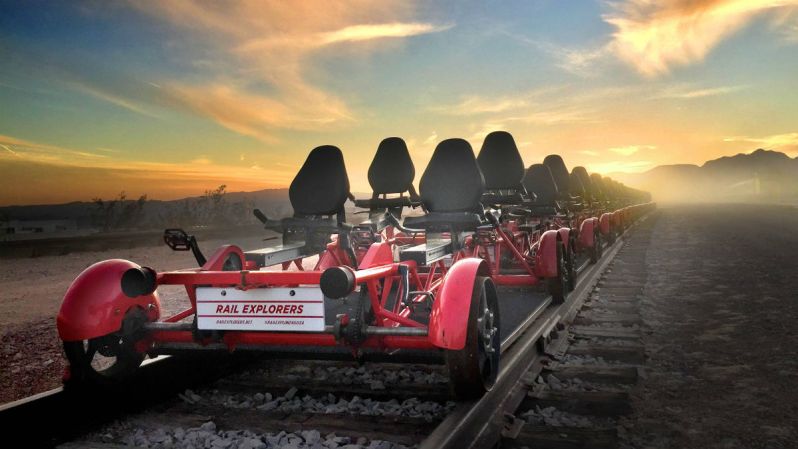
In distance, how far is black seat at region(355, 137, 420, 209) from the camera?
7.80 m

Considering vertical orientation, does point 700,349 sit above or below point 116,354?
below

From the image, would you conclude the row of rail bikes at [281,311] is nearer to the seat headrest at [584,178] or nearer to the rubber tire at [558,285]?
the rubber tire at [558,285]

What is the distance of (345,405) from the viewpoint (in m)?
3.50

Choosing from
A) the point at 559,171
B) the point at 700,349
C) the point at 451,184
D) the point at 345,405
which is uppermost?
the point at 559,171

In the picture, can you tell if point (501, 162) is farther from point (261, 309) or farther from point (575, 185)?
point (261, 309)

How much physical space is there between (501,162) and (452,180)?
2.85 m

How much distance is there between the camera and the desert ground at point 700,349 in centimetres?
326

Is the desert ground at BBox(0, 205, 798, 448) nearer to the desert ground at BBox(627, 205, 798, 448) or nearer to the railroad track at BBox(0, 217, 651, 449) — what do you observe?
the desert ground at BBox(627, 205, 798, 448)

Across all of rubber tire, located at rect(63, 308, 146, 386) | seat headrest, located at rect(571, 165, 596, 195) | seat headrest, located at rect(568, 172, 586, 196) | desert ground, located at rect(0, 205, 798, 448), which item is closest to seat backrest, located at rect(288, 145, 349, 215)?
rubber tire, located at rect(63, 308, 146, 386)

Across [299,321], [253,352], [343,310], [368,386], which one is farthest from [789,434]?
[343,310]

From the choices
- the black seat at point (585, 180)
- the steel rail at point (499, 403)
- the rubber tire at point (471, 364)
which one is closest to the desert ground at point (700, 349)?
the steel rail at point (499, 403)

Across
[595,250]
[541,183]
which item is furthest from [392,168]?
[595,250]

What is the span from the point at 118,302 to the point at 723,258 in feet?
40.6

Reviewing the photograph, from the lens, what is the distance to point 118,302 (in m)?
3.51
